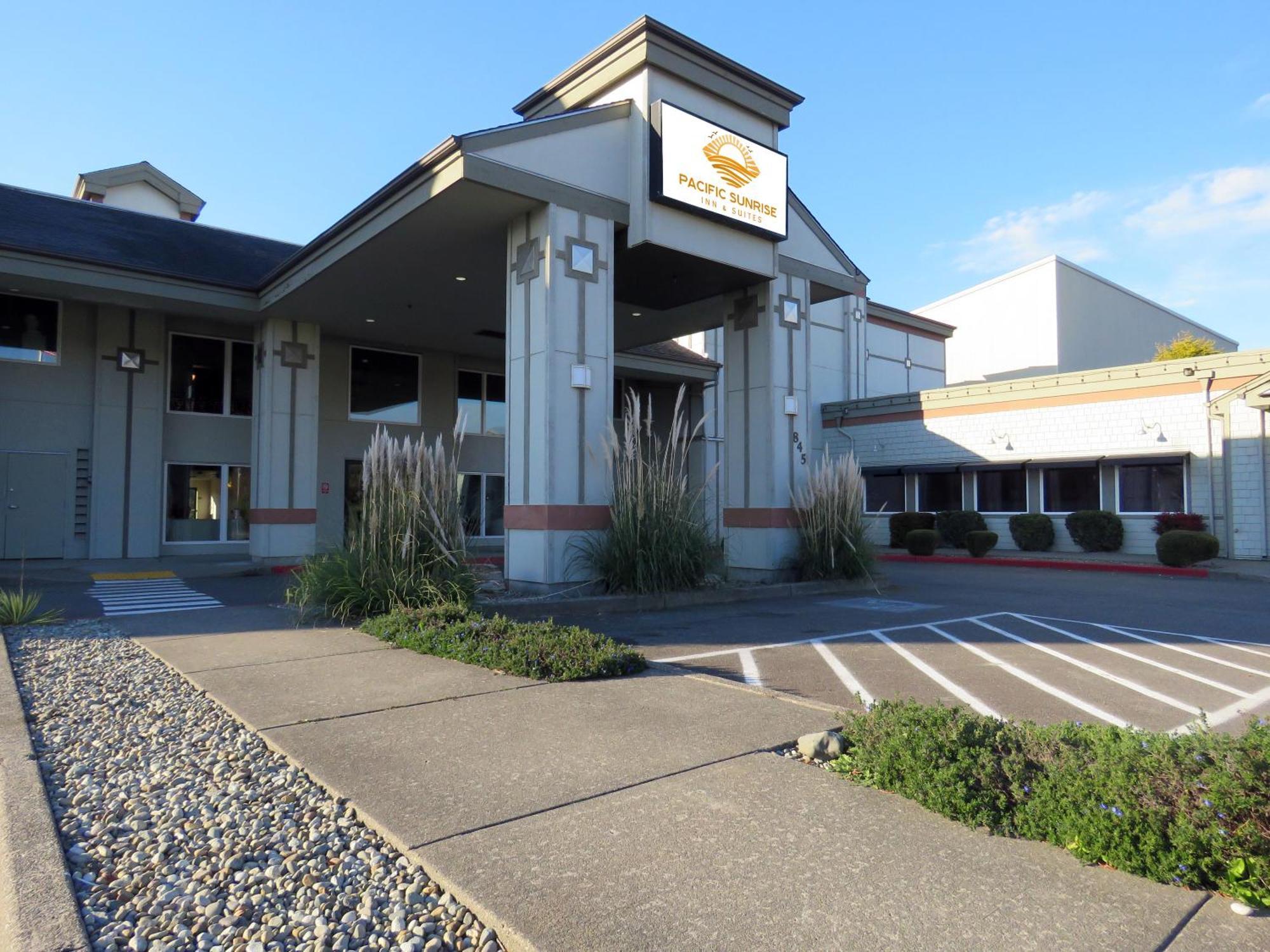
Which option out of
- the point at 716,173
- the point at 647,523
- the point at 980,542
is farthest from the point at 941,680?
the point at 980,542

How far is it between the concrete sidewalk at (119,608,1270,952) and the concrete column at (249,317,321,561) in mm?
11944

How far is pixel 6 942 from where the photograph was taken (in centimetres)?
233

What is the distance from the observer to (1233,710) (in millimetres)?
5227

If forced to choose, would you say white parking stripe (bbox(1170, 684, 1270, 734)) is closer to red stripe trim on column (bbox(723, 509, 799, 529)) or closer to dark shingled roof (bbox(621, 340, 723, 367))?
red stripe trim on column (bbox(723, 509, 799, 529))

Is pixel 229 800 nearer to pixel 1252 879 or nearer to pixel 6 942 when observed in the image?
pixel 6 942

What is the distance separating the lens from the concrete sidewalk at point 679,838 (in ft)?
7.92

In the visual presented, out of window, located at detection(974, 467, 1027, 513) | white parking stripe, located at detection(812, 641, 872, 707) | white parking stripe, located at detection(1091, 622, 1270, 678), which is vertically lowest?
white parking stripe, located at detection(1091, 622, 1270, 678)

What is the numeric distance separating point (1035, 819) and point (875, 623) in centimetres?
606

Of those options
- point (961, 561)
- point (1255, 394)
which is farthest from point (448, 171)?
point (1255, 394)

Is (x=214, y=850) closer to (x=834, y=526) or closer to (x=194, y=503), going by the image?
(x=834, y=526)

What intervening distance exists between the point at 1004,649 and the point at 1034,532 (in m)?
15.3

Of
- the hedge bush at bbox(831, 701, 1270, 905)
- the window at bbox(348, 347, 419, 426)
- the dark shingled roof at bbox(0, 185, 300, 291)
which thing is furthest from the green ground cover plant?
the window at bbox(348, 347, 419, 426)

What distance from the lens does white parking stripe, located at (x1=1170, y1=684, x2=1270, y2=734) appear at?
15.5 ft

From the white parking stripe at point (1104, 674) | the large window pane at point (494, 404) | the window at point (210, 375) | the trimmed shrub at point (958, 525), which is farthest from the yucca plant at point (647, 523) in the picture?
the trimmed shrub at point (958, 525)
